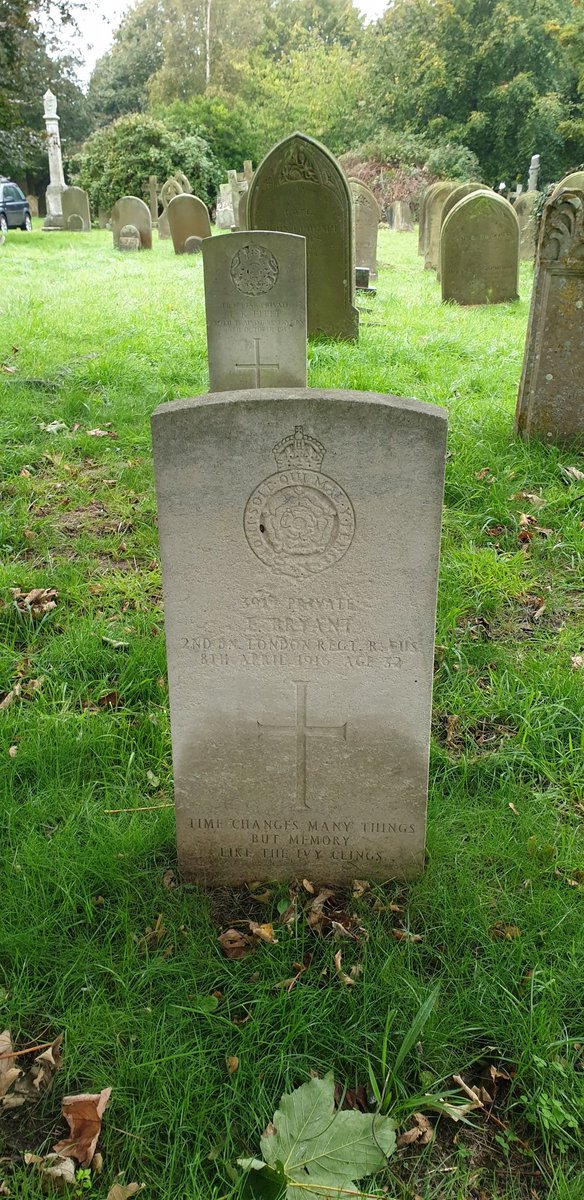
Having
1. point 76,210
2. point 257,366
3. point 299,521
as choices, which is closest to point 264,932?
point 299,521

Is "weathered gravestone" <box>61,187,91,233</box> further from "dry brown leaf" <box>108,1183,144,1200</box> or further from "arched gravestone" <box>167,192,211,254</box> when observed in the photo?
"dry brown leaf" <box>108,1183,144,1200</box>

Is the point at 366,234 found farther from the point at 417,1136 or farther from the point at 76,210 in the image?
the point at 417,1136

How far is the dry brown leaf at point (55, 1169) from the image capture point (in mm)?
1807

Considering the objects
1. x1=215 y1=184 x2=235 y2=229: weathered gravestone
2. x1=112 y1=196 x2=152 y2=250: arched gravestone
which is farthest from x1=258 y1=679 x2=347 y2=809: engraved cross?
x1=215 y1=184 x2=235 y2=229: weathered gravestone

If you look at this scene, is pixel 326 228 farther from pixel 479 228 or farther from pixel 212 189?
pixel 212 189

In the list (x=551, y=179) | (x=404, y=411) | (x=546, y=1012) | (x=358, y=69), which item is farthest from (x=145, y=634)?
(x=358, y=69)

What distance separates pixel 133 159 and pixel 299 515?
30.6m

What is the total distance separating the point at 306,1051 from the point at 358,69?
4562 cm

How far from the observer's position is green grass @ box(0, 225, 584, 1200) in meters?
1.94

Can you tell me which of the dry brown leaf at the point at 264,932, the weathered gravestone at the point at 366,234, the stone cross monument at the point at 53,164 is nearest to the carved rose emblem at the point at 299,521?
the dry brown leaf at the point at 264,932

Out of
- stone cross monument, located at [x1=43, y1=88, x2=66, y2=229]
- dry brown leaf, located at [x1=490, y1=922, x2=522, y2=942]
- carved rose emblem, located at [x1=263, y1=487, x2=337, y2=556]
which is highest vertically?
stone cross monument, located at [x1=43, y1=88, x2=66, y2=229]

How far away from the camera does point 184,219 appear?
17656 mm

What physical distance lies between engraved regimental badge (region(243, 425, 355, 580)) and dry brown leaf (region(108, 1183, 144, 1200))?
57.7 inches

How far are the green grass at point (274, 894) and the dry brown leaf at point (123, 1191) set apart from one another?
0.11ft
